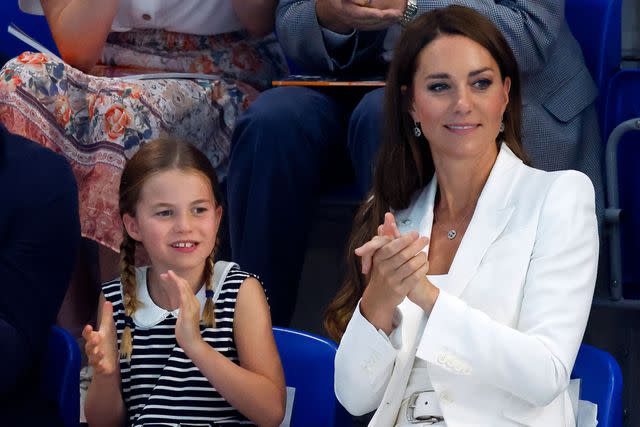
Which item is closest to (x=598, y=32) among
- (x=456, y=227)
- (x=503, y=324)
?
(x=456, y=227)

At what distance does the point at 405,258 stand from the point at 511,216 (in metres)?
0.26

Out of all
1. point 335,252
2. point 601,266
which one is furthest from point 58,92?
point 601,266

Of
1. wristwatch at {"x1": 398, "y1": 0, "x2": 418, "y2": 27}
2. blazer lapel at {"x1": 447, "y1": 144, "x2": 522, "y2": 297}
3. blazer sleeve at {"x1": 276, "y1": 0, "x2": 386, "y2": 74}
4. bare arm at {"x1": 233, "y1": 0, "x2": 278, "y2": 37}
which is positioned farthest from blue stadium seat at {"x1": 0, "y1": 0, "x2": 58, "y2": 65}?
blazer lapel at {"x1": 447, "y1": 144, "x2": 522, "y2": 297}

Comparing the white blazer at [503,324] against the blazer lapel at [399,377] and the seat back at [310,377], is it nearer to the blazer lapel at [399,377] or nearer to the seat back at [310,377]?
the blazer lapel at [399,377]

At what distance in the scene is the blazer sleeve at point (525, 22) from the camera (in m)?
2.56

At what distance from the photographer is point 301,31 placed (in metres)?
2.80

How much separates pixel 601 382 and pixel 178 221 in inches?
32.4

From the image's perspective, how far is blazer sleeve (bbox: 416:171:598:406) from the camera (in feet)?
5.84

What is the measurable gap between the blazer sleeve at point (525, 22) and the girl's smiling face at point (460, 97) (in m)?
0.47

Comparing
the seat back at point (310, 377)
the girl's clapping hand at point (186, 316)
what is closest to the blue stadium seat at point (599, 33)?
the seat back at point (310, 377)

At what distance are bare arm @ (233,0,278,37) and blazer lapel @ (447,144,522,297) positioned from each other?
44.7 inches

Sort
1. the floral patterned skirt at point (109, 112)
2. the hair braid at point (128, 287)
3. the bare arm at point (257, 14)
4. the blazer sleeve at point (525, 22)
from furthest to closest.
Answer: the bare arm at point (257, 14), the floral patterned skirt at point (109, 112), the blazer sleeve at point (525, 22), the hair braid at point (128, 287)

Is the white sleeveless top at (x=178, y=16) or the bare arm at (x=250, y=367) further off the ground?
the white sleeveless top at (x=178, y=16)

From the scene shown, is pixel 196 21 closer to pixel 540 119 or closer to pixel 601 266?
pixel 540 119
